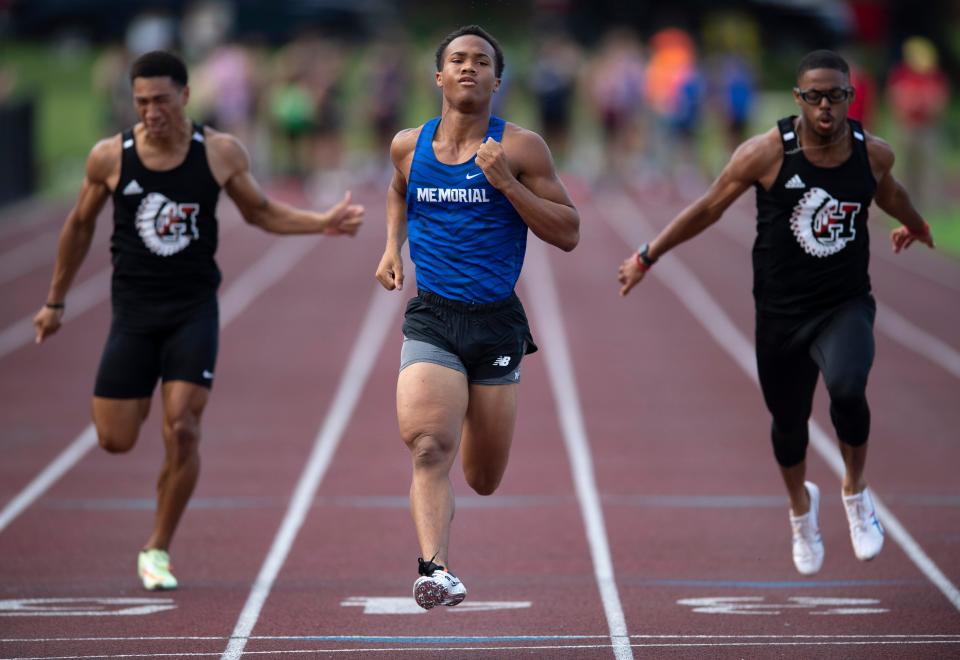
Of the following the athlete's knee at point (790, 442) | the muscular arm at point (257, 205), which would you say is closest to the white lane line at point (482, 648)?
the athlete's knee at point (790, 442)

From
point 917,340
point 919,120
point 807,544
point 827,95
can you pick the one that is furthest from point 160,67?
point 919,120

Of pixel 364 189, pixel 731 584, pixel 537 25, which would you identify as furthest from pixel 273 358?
pixel 537 25

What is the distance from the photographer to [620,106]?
2430 centimetres

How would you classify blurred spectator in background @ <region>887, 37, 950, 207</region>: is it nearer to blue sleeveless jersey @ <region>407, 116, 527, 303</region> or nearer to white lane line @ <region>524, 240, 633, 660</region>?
white lane line @ <region>524, 240, 633, 660</region>

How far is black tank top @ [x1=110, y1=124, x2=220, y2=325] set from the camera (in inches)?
289

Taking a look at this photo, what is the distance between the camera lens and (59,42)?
35.5 metres

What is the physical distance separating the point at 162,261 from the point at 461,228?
5.89 ft

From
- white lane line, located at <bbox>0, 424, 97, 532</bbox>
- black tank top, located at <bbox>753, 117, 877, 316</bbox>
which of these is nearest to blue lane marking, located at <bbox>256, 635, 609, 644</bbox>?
black tank top, located at <bbox>753, 117, 877, 316</bbox>

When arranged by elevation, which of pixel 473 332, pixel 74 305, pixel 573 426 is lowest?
pixel 473 332

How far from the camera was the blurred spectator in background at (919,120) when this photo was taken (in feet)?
70.2

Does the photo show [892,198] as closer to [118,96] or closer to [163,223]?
[163,223]

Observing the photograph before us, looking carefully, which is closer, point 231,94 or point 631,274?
point 631,274

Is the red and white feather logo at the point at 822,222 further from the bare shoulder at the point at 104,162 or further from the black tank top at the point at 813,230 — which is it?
the bare shoulder at the point at 104,162

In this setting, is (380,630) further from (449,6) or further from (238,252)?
(449,6)
